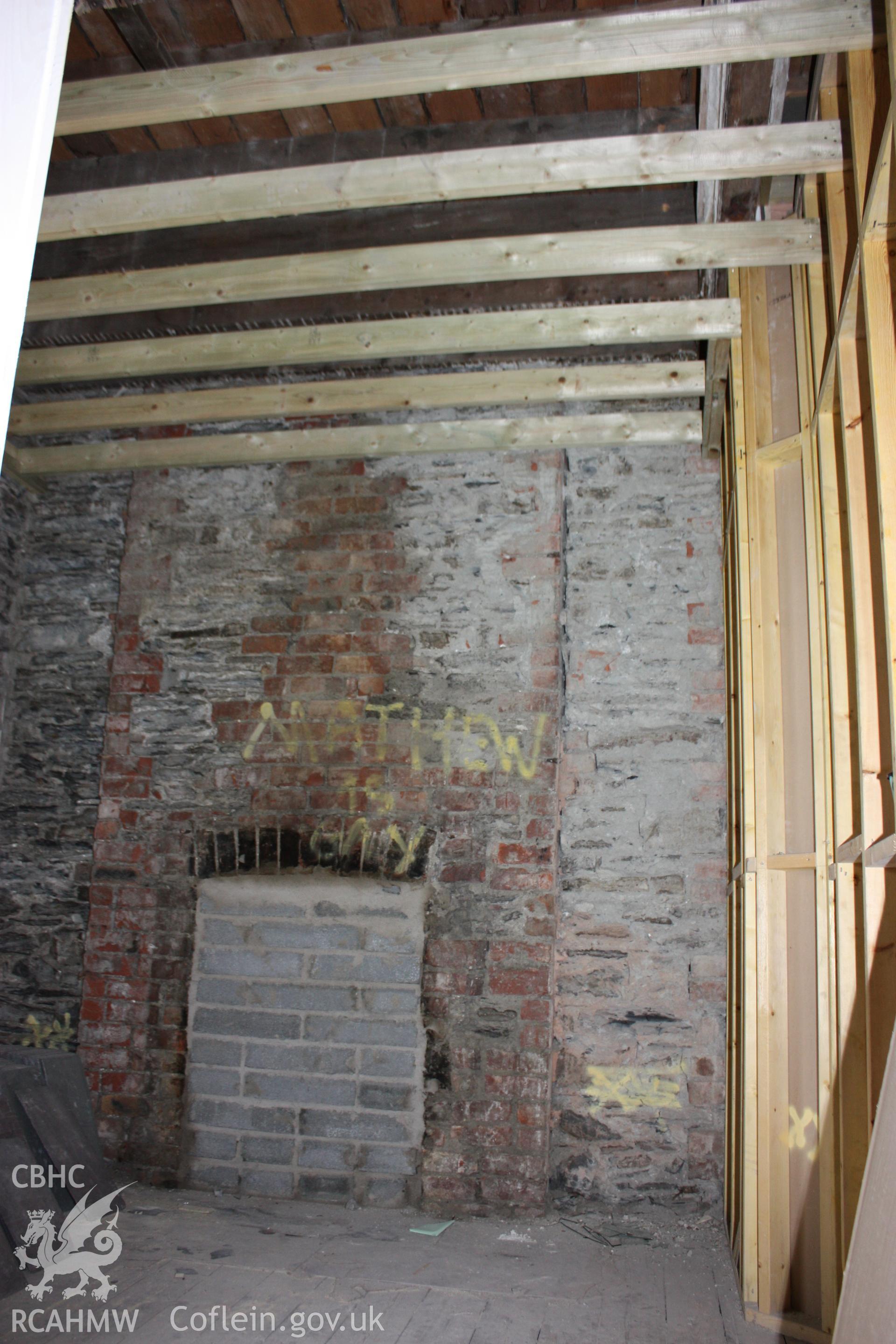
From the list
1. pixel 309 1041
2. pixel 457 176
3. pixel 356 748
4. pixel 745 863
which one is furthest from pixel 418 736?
pixel 457 176

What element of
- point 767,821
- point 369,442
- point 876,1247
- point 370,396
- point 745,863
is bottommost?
point 876,1247

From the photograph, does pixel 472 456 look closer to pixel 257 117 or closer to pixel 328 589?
pixel 328 589

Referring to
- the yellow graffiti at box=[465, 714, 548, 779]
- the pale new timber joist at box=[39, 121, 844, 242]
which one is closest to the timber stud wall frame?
the pale new timber joist at box=[39, 121, 844, 242]

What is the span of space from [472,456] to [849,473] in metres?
2.16

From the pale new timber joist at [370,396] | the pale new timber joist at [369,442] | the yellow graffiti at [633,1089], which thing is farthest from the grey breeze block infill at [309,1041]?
the pale new timber joist at [370,396]

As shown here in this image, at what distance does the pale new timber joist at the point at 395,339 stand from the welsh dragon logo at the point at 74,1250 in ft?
9.94

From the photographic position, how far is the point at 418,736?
383cm

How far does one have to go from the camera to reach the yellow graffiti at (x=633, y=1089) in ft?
11.2

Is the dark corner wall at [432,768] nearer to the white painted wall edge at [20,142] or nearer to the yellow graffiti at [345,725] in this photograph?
the yellow graffiti at [345,725]

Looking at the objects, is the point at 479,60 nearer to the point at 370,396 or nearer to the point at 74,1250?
the point at 370,396

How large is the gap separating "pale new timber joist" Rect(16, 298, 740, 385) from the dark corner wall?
2.26ft

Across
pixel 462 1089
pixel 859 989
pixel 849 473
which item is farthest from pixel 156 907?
pixel 849 473

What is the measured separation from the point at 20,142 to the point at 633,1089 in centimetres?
350

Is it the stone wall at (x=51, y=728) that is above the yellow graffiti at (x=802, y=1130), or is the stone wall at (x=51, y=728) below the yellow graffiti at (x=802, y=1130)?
above
